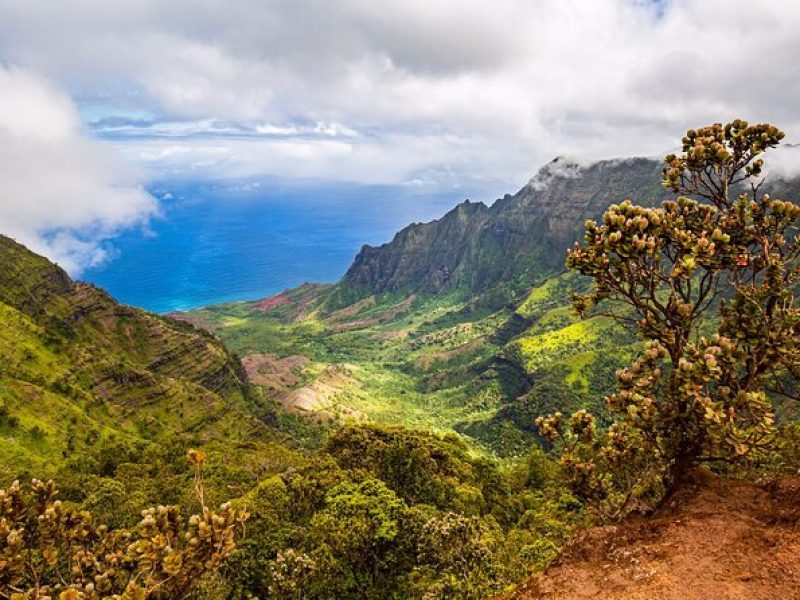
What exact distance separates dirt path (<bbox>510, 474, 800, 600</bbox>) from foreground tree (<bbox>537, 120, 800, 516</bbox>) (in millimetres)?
1044

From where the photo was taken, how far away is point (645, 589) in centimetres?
1199

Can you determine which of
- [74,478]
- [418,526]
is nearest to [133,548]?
Answer: [418,526]

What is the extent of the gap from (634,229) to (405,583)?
28.6m

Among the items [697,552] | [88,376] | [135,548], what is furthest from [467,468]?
[88,376]

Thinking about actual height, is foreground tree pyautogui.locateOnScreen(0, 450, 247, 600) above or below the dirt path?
above

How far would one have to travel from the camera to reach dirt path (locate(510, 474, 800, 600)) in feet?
37.3

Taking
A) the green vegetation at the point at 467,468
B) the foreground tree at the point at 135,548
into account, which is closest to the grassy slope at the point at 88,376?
the green vegetation at the point at 467,468

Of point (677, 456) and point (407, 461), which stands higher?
point (677, 456)

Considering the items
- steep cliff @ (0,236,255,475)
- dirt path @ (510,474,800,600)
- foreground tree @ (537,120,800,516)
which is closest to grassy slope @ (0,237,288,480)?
steep cliff @ (0,236,255,475)

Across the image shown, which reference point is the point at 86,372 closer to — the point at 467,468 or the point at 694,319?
the point at 467,468

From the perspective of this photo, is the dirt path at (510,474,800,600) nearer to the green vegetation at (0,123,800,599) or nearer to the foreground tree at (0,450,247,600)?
the green vegetation at (0,123,800,599)

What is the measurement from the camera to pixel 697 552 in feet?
41.0

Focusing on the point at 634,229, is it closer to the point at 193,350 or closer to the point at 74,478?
the point at 74,478

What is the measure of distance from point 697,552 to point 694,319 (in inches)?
216
